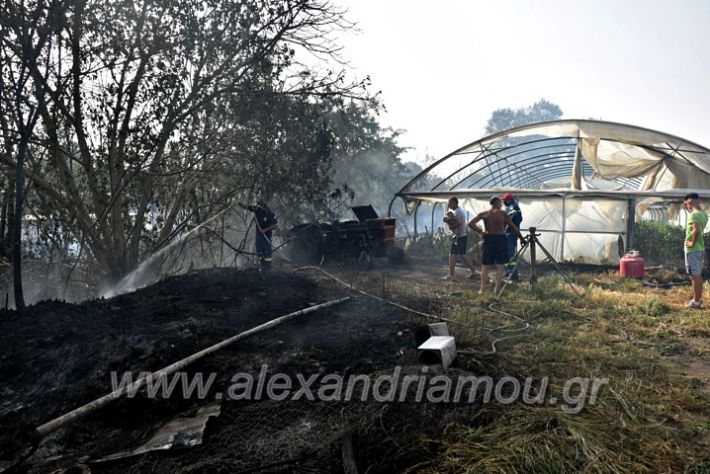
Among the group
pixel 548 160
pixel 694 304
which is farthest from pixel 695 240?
pixel 548 160

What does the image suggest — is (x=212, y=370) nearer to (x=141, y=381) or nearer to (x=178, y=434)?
(x=141, y=381)

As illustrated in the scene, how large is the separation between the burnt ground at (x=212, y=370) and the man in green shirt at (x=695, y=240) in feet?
14.9

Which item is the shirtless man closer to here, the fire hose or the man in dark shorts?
the man in dark shorts

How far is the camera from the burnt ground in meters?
3.22

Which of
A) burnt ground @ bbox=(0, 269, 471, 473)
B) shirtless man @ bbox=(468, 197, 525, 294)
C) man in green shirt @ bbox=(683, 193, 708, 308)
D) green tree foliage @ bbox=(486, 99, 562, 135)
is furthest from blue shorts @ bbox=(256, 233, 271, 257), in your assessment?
green tree foliage @ bbox=(486, 99, 562, 135)

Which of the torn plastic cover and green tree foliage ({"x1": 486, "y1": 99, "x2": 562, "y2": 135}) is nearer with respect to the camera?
the torn plastic cover

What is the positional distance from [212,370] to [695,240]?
7.01 meters

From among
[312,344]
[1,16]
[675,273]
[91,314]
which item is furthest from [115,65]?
[675,273]

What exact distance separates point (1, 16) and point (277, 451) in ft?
22.4

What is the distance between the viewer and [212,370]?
4.58 m

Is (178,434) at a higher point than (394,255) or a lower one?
lower

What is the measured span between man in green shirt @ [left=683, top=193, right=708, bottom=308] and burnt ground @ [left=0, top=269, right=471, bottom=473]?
4.54 metres

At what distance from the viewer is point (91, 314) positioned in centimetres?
624

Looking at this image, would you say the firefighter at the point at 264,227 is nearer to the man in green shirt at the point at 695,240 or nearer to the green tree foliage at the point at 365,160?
the man in green shirt at the point at 695,240
